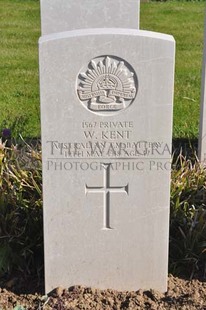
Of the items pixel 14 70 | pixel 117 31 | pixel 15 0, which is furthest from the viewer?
pixel 15 0

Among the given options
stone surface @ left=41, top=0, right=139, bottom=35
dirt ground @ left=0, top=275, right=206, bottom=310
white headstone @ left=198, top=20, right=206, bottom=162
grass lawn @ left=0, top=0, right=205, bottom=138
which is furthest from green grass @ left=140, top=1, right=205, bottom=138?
dirt ground @ left=0, top=275, right=206, bottom=310

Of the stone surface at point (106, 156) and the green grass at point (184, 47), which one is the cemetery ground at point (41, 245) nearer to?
the stone surface at point (106, 156)

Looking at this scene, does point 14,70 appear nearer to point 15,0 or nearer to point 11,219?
point 11,219

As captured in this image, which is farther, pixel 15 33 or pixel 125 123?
pixel 15 33

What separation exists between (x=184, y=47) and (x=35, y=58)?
90.6 inches

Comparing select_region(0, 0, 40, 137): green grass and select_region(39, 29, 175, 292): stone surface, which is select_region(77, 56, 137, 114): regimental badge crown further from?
select_region(0, 0, 40, 137): green grass

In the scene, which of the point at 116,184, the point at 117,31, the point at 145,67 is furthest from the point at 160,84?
the point at 116,184

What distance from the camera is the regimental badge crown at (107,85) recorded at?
3.42 m

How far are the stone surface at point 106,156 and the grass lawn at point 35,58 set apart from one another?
2355 mm

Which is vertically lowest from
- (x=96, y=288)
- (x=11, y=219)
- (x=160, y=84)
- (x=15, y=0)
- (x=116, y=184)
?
(x=96, y=288)

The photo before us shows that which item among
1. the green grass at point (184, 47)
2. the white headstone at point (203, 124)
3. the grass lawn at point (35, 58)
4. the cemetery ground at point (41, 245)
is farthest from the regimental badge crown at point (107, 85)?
the green grass at point (184, 47)

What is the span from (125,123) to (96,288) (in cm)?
102

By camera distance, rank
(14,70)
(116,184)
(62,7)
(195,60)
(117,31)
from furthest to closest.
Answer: (195,60) → (14,70) → (62,7) → (116,184) → (117,31)

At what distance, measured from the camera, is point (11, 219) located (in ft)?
13.7
